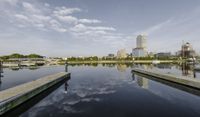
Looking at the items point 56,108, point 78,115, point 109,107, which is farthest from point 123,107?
point 56,108

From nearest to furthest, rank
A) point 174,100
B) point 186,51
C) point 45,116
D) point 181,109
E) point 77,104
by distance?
point 45,116 < point 181,109 < point 77,104 < point 174,100 < point 186,51

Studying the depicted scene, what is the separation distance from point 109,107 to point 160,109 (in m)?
3.42

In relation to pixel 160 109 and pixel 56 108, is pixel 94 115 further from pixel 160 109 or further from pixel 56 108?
pixel 160 109

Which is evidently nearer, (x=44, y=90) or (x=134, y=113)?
(x=134, y=113)

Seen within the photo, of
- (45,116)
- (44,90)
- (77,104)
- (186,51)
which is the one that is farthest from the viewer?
(186,51)

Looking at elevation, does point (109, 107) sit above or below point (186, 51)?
below

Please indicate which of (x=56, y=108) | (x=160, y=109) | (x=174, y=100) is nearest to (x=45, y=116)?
(x=56, y=108)

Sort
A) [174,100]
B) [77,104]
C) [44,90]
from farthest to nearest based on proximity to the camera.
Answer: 1. [44,90]
2. [174,100]
3. [77,104]

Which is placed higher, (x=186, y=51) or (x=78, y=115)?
(x=186, y=51)

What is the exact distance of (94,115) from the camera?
33.4ft

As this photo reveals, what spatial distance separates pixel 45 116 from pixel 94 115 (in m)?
2.91

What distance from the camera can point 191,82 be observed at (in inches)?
730

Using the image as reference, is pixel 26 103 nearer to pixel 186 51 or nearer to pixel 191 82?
pixel 191 82

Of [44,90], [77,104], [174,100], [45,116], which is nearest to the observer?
[45,116]
